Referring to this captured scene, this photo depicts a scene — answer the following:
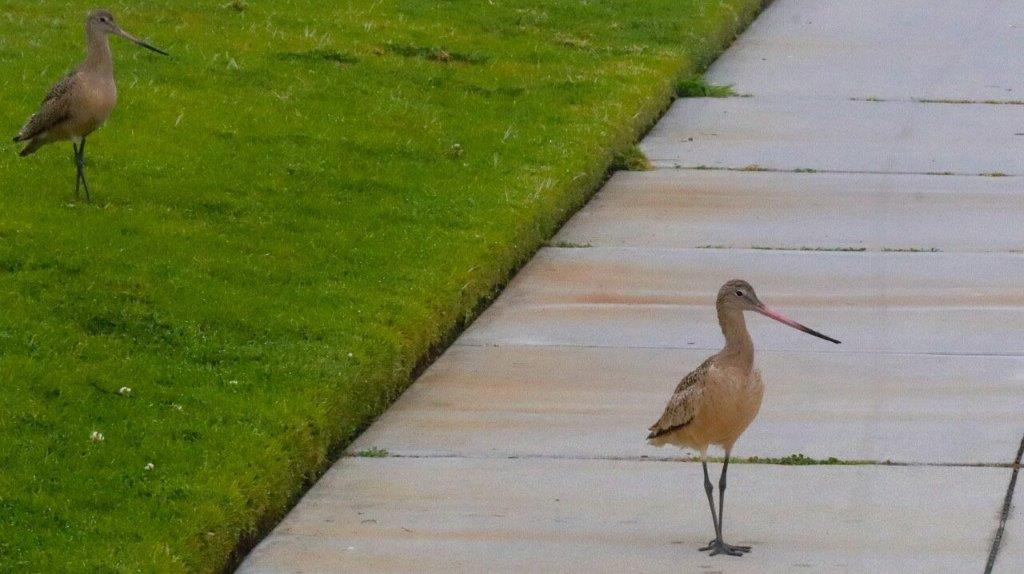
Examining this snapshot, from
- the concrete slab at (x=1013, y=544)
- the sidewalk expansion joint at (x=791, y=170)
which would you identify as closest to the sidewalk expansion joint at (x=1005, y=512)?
the concrete slab at (x=1013, y=544)

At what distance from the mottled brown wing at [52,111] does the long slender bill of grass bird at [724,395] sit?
4.73 metres

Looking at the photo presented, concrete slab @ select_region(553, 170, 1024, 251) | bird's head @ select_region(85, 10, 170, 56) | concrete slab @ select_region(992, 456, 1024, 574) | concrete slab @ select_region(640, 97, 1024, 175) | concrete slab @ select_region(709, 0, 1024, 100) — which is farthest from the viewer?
concrete slab @ select_region(709, 0, 1024, 100)

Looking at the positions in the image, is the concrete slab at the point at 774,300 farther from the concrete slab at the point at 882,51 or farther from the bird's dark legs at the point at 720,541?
the concrete slab at the point at 882,51

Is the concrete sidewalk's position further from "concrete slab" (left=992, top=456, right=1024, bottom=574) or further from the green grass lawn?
the green grass lawn

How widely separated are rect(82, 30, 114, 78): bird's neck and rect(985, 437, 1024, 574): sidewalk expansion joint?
5.51 meters

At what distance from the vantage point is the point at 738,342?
22.4 feet

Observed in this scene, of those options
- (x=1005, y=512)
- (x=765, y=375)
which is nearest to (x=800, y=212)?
(x=765, y=375)

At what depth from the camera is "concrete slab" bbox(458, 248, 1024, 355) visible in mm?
9516

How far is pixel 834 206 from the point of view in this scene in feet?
39.5

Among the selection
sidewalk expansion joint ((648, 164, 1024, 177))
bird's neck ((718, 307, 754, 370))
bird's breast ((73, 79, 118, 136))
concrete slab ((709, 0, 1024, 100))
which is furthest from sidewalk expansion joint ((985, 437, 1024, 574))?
concrete slab ((709, 0, 1024, 100))

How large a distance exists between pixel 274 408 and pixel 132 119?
4.89 m

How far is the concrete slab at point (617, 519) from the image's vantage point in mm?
6781

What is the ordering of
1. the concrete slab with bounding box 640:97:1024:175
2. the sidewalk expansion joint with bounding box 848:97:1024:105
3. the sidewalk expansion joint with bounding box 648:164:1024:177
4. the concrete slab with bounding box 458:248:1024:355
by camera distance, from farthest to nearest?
the sidewalk expansion joint with bounding box 848:97:1024:105, the concrete slab with bounding box 640:97:1024:175, the sidewalk expansion joint with bounding box 648:164:1024:177, the concrete slab with bounding box 458:248:1024:355

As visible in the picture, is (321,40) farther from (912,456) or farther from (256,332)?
(912,456)
